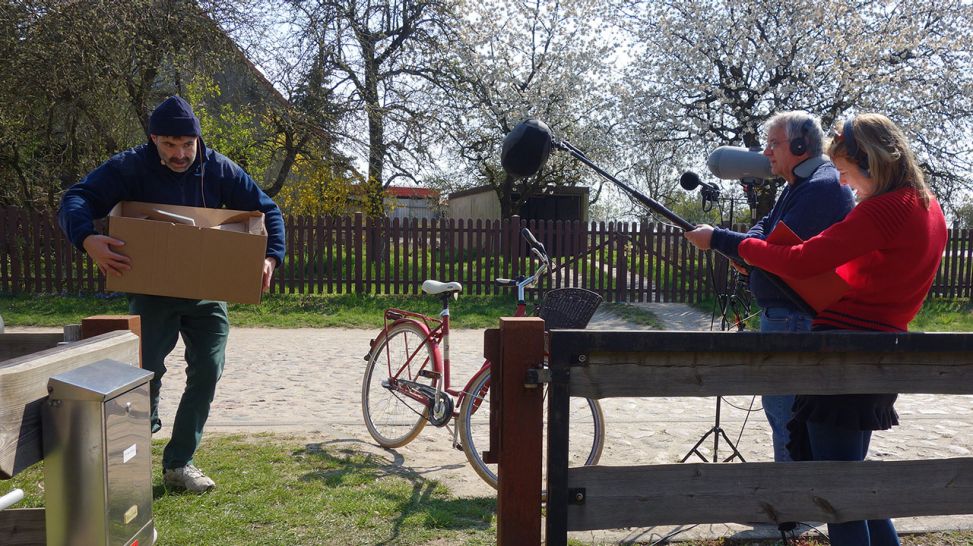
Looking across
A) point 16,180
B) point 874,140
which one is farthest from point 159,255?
point 16,180

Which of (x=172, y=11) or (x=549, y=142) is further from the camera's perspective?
(x=172, y=11)

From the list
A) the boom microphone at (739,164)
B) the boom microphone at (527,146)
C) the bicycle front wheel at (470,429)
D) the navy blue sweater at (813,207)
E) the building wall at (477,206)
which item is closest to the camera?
the boom microphone at (527,146)

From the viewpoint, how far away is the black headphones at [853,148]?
253cm

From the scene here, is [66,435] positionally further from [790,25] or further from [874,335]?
Answer: [790,25]

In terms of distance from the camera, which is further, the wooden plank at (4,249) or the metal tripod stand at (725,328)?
the wooden plank at (4,249)

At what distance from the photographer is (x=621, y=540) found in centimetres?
338

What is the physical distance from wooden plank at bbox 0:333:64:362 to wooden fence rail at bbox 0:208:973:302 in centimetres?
1136

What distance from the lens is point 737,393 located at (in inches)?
86.7

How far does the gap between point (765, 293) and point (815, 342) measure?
1158 millimetres

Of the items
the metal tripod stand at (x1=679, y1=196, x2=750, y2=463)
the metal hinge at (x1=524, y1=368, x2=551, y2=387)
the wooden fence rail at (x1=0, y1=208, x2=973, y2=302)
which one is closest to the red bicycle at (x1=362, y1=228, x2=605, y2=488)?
the metal tripod stand at (x1=679, y1=196, x2=750, y2=463)

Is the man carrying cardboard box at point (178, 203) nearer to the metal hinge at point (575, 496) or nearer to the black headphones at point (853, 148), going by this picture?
the metal hinge at point (575, 496)

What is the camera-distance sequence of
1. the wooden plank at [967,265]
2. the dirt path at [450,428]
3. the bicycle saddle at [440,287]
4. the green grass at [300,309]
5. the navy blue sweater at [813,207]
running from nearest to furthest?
the navy blue sweater at [813,207], the dirt path at [450,428], the bicycle saddle at [440,287], the green grass at [300,309], the wooden plank at [967,265]

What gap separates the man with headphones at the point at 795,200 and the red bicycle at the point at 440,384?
87 centimetres

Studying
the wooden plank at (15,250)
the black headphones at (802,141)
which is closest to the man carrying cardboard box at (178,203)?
the black headphones at (802,141)
